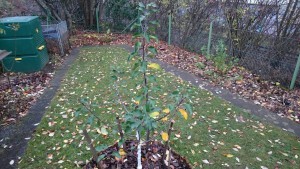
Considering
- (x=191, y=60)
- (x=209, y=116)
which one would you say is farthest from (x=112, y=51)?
(x=209, y=116)

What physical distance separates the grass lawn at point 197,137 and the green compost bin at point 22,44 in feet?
5.64

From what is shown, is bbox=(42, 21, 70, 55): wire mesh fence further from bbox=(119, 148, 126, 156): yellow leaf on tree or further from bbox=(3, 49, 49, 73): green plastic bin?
bbox=(119, 148, 126, 156): yellow leaf on tree

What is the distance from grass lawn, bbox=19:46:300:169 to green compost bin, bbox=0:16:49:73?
5.64 feet

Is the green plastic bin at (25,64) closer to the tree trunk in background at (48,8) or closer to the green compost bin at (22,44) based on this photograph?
the green compost bin at (22,44)

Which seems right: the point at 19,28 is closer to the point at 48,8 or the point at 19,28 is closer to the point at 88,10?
the point at 48,8

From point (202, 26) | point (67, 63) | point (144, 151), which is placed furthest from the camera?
point (202, 26)

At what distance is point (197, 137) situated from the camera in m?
3.56

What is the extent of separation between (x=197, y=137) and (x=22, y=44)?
5.10 m

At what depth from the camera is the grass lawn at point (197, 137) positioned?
307cm

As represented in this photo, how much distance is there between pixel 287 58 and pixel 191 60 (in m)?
2.76

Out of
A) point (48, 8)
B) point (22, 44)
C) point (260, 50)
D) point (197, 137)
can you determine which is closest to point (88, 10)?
point (48, 8)

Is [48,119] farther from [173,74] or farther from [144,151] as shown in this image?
[173,74]

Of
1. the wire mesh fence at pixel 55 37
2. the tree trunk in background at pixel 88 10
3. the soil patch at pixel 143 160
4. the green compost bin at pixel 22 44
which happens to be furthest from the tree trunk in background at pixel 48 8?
the soil patch at pixel 143 160

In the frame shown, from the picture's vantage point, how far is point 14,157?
3.07 metres
